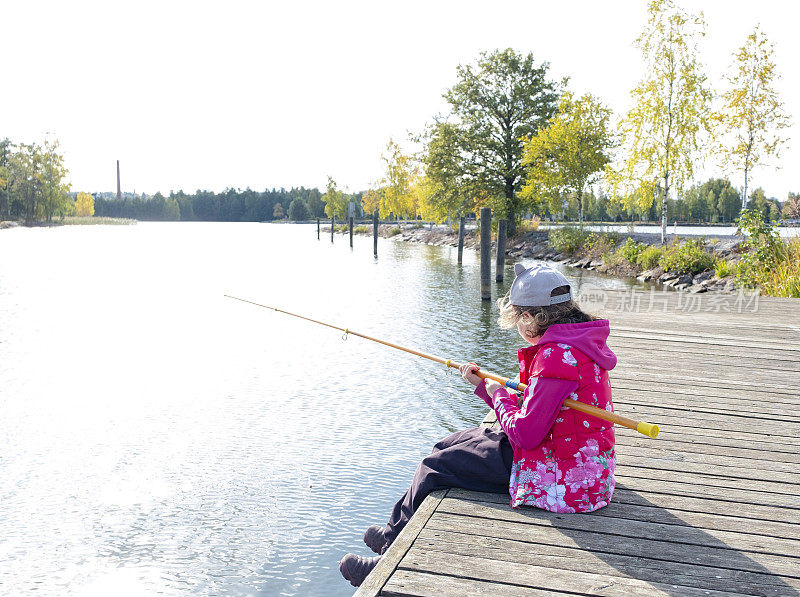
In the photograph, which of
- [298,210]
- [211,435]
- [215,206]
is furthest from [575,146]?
[215,206]

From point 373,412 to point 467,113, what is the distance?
2941 centimetres

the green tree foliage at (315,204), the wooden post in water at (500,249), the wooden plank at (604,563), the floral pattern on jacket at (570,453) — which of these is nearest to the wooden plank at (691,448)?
the floral pattern on jacket at (570,453)

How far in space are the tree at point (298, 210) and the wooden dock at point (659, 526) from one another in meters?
115

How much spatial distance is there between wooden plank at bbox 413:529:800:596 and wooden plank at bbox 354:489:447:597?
6cm

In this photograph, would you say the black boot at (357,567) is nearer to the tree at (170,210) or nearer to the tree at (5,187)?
the tree at (5,187)

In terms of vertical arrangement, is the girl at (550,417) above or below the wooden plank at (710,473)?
above

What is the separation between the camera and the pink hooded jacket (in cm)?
266

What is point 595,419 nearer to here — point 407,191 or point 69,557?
point 69,557

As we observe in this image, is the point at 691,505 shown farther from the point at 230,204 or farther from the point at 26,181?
the point at 230,204

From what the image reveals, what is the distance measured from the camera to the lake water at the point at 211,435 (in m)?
4.36

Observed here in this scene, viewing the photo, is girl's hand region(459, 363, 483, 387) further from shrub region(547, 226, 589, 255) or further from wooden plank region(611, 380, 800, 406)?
shrub region(547, 226, 589, 255)

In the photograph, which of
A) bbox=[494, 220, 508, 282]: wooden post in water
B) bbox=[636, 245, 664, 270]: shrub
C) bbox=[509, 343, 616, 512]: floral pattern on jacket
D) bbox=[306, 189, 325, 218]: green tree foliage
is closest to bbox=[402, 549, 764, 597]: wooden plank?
bbox=[509, 343, 616, 512]: floral pattern on jacket

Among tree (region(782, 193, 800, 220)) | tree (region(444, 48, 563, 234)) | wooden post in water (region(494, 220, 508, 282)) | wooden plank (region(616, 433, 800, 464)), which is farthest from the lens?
tree (region(444, 48, 563, 234))

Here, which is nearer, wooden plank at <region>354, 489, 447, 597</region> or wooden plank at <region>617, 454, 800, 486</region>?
wooden plank at <region>354, 489, 447, 597</region>
